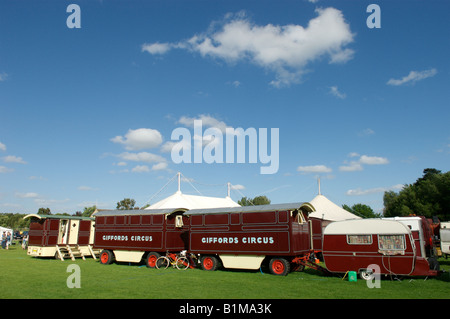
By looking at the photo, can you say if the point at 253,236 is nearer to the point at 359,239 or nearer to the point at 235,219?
the point at 235,219

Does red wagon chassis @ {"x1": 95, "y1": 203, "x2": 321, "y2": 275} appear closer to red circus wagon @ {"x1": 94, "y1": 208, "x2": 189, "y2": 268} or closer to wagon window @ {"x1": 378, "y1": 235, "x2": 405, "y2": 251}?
red circus wagon @ {"x1": 94, "y1": 208, "x2": 189, "y2": 268}

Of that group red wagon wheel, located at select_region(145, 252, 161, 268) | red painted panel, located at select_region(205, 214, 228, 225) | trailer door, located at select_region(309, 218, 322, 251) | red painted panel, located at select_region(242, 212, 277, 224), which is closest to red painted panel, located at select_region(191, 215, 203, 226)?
red painted panel, located at select_region(205, 214, 228, 225)

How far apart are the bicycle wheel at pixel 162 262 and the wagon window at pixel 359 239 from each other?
1003 cm

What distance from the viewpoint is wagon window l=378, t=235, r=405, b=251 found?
13.2 m

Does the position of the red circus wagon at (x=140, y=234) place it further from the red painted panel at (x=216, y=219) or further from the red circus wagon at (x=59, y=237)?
the red circus wagon at (x=59, y=237)

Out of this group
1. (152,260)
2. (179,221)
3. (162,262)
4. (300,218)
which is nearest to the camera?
(300,218)

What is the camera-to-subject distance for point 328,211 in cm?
3253

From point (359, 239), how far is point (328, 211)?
748 inches

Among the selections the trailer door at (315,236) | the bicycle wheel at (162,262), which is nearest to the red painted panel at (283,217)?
the bicycle wheel at (162,262)

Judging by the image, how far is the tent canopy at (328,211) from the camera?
31.5 meters

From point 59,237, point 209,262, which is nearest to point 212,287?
point 209,262

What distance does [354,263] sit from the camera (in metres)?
14.0
